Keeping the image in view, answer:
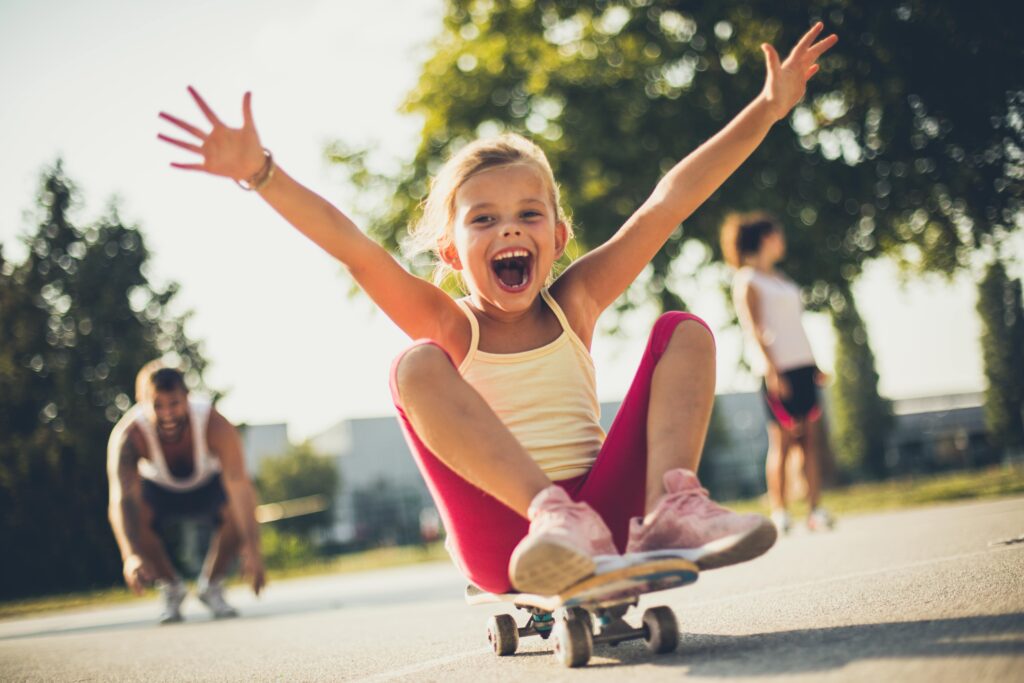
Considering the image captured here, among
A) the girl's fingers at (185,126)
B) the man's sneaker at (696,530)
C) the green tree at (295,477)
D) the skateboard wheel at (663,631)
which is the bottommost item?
the skateboard wheel at (663,631)

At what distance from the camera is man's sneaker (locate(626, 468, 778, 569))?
211 cm

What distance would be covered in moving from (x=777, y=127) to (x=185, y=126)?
1453 cm

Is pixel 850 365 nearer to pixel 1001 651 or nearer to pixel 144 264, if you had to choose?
pixel 144 264

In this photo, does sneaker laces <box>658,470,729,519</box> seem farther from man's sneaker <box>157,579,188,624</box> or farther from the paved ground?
man's sneaker <box>157,579,188,624</box>

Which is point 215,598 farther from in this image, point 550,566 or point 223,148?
point 550,566

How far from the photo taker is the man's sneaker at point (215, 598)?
6.53 m

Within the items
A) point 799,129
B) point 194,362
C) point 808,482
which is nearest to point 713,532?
point 808,482

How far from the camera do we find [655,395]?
2482 millimetres

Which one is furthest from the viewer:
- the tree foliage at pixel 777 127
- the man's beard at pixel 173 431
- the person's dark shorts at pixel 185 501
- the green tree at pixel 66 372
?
the green tree at pixel 66 372

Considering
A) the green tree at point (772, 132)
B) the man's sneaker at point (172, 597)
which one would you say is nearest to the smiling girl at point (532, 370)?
the man's sneaker at point (172, 597)

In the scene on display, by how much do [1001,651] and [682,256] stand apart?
54.6ft

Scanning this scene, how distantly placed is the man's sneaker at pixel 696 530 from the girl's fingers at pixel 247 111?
4.80 feet

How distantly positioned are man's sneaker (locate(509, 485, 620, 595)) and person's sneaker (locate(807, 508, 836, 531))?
5.33 m

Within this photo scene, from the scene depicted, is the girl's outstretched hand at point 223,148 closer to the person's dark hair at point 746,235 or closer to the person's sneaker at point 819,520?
the person's dark hair at point 746,235
